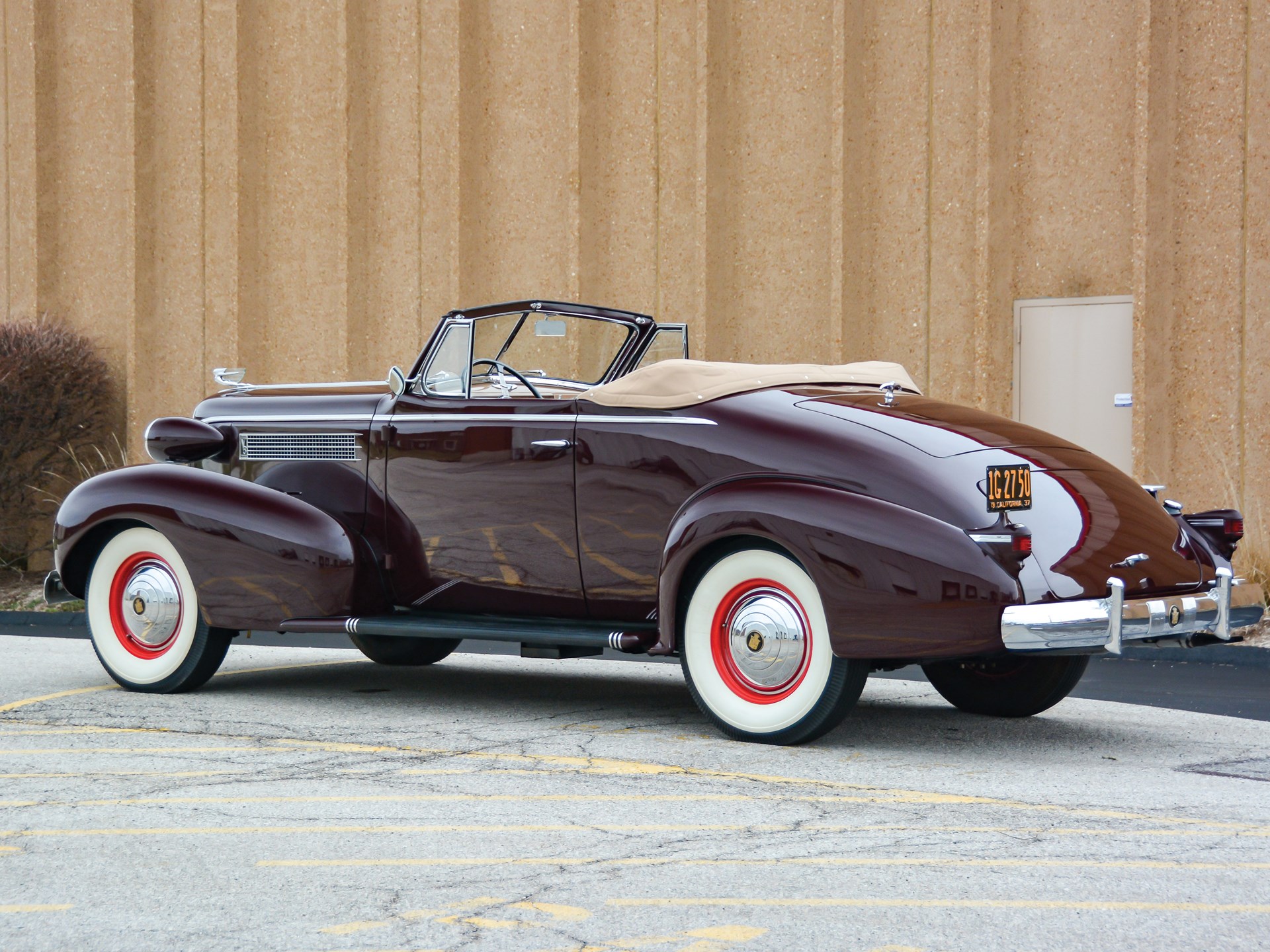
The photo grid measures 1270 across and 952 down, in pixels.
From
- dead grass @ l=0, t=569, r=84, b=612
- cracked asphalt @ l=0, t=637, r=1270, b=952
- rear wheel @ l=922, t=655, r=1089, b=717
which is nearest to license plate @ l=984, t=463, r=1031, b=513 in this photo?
Result: cracked asphalt @ l=0, t=637, r=1270, b=952

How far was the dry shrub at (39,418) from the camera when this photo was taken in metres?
15.4

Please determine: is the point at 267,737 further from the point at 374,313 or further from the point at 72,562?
the point at 374,313

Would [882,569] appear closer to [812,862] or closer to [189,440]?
[812,862]

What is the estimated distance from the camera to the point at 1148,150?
12484mm

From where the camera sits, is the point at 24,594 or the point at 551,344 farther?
the point at 24,594

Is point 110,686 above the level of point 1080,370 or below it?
below

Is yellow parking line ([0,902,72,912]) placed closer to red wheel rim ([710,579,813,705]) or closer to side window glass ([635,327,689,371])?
red wheel rim ([710,579,813,705])

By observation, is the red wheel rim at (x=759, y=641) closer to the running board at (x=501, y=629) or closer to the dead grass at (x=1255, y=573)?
the running board at (x=501, y=629)

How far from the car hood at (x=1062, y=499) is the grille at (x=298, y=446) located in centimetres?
246

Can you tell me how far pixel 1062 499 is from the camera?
5641 mm

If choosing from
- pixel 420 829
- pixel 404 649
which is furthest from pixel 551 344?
pixel 420 829

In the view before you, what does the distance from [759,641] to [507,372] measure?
2.24 m

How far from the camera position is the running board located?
19.8 feet

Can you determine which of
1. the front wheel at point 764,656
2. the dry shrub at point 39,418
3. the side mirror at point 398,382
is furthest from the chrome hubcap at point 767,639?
the dry shrub at point 39,418
